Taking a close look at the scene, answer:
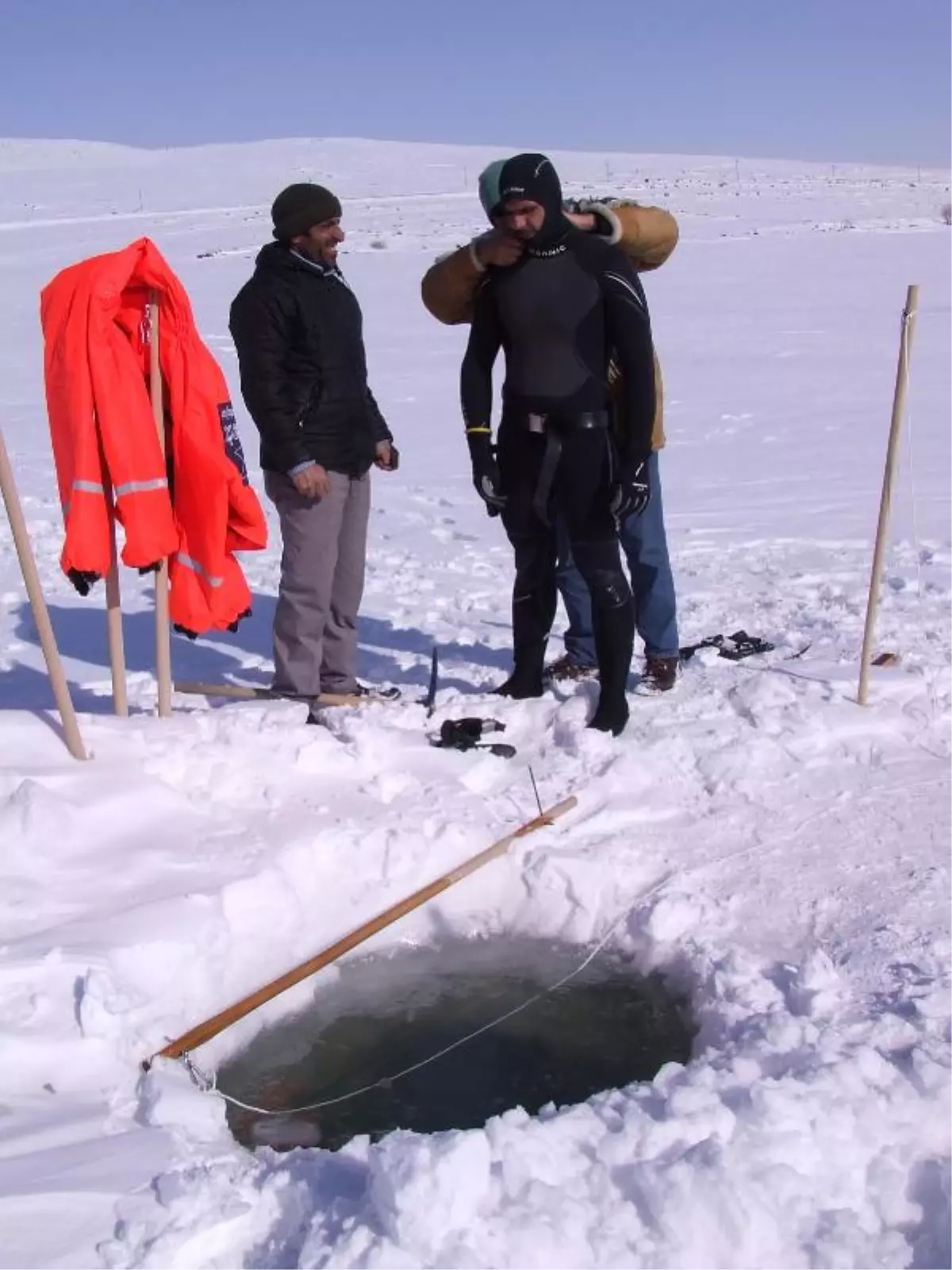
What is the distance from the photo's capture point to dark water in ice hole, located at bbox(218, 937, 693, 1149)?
2811 millimetres

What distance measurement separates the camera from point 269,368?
4355 mm

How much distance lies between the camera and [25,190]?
144ft

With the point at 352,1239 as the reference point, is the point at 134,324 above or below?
above

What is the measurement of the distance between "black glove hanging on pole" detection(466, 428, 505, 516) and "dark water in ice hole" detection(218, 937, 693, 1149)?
5.58 feet

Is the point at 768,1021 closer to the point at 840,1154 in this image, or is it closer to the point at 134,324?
the point at 840,1154

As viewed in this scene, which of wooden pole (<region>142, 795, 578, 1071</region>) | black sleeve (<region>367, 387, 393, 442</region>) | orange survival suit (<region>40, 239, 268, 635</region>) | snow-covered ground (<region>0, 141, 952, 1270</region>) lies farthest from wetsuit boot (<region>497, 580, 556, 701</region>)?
orange survival suit (<region>40, 239, 268, 635</region>)

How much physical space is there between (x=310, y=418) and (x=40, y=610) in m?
1.29

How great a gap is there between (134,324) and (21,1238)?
112 inches

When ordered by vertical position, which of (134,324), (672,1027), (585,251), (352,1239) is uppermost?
(585,251)

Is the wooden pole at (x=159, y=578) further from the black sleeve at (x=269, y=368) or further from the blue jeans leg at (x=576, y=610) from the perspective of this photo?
the blue jeans leg at (x=576, y=610)

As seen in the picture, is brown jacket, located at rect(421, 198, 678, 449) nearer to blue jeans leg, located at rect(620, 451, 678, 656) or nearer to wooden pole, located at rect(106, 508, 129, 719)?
blue jeans leg, located at rect(620, 451, 678, 656)

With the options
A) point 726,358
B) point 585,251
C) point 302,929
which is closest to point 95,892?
point 302,929

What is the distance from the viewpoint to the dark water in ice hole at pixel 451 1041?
9.22 feet

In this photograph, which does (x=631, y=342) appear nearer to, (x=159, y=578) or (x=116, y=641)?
(x=159, y=578)
